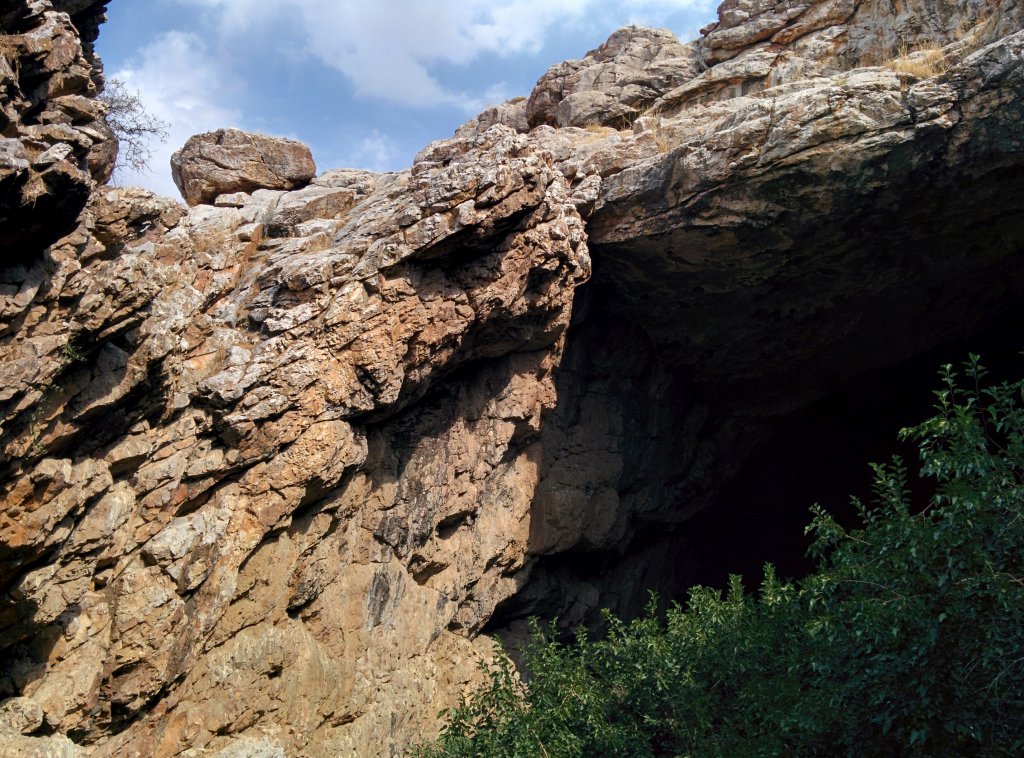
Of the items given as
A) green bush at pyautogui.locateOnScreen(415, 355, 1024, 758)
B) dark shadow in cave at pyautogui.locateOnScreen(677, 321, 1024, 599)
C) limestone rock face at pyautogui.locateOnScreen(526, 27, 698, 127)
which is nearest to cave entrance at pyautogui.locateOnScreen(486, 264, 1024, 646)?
dark shadow in cave at pyautogui.locateOnScreen(677, 321, 1024, 599)

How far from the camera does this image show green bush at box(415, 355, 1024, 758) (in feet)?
23.5

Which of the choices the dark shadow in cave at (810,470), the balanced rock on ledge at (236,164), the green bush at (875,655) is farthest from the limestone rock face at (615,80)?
the green bush at (875,655)

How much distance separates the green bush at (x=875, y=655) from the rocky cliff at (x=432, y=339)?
275cm

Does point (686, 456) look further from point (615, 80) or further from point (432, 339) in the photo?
point (432, 339)

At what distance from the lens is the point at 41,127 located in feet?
23.8

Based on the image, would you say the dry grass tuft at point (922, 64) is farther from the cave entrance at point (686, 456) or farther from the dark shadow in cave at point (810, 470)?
the dark shadow in cave at point (810, 470)

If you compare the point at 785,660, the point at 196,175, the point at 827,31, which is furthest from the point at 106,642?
the point at 827,31

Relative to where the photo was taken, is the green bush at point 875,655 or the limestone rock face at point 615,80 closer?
the green bush at point 875,655

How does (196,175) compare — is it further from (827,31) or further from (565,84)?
(827,31)

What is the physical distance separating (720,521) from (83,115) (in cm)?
1388

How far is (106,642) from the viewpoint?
8211 mm

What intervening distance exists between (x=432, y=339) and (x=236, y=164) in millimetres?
4625

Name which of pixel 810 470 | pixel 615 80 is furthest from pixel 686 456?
pixel 615 80

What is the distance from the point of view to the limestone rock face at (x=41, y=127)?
6570 millimetres
